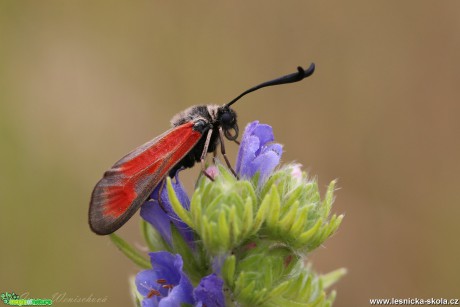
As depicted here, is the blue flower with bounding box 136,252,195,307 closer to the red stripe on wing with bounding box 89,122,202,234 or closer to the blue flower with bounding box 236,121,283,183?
the red stripe on wing with bounding box 89,122,202,234

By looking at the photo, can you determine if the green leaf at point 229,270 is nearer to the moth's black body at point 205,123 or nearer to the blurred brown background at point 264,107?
the moth's black body at point 205,123

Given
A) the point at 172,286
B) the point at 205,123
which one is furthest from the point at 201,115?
the point at 172,286

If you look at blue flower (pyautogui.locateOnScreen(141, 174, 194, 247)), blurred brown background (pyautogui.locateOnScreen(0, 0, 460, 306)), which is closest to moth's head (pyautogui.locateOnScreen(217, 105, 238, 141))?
blue flower (pyautogui.locateOnScreen(141, 174, 194, 247))

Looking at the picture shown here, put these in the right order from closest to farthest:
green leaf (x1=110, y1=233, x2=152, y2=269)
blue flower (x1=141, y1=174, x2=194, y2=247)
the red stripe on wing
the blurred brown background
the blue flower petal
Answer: the blue flower petal → the red stripe on wing → blue flower (x1=141, y1=174, x2=194, y2=247) → green leaf (x1=110, y1=233, x2=152, y2=269) → the blurred brown background

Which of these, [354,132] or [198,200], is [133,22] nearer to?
[354,132]

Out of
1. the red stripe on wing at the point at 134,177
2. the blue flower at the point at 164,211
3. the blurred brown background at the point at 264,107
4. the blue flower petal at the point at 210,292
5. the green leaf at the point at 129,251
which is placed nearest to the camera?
the blue flower petal at the point at 210,292

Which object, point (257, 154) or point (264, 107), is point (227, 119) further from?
point (264, 107)

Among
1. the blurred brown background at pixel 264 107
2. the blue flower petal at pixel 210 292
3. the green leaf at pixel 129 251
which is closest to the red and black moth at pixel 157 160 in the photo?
the green leaf at pixel 129 251
